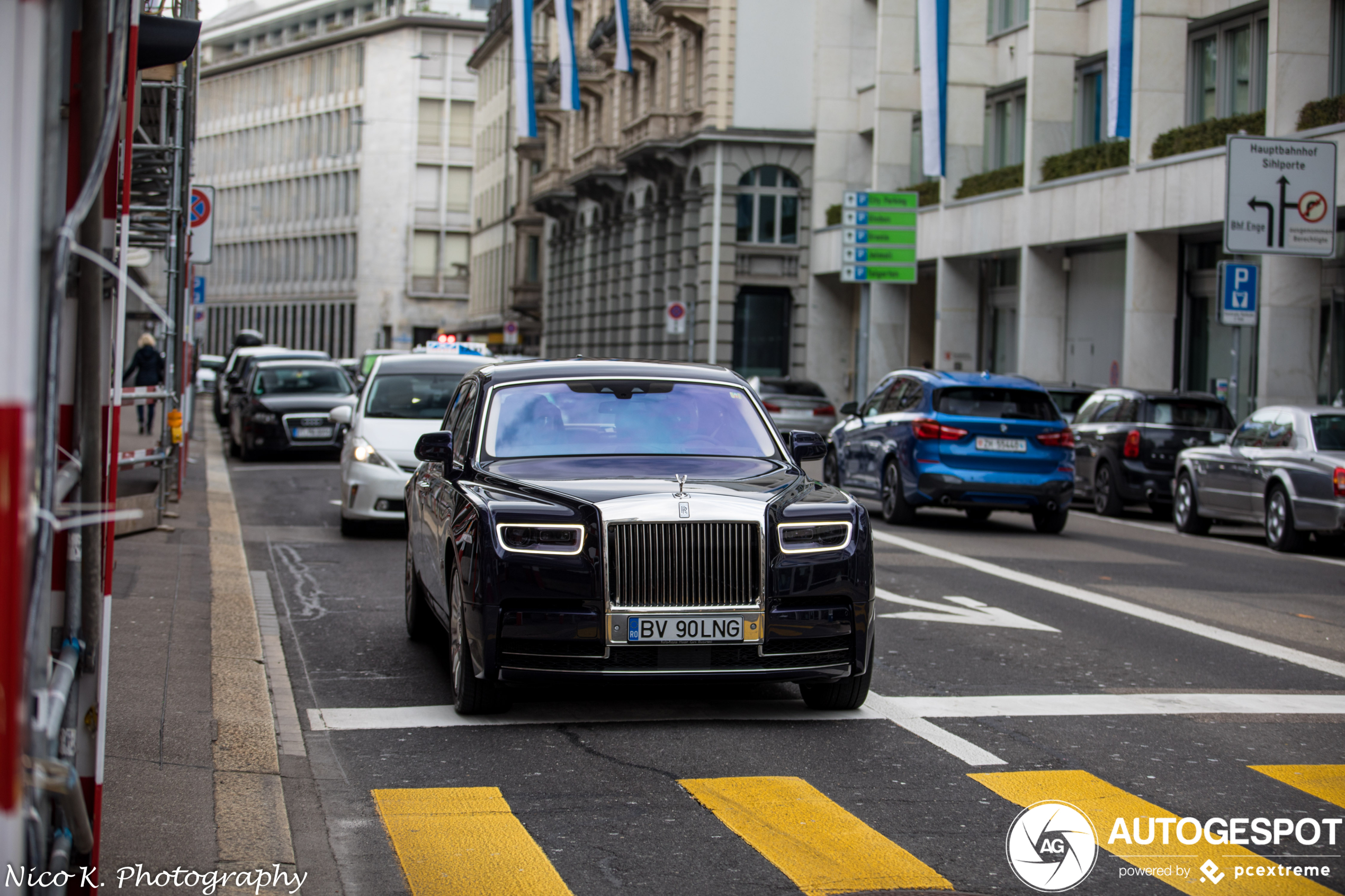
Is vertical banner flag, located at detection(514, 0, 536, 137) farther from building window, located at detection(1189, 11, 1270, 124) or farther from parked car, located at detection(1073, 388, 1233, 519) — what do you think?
parked car, located at detection(1073, 388, 1233, 519)

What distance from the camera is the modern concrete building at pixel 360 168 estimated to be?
4247 inches

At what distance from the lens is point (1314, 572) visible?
15.7 metres

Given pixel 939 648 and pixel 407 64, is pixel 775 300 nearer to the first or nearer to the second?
pixel 939 648

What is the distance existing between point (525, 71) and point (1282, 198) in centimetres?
3315

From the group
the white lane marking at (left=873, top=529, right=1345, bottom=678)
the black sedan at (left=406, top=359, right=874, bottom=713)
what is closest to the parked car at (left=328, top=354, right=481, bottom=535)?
the white lane marking at (left=873, top=529, right=1345, bottom=678)

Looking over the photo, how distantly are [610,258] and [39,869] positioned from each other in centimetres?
6283

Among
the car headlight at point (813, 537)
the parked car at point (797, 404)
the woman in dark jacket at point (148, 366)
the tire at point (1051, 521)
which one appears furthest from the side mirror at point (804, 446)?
the parked car at point (797, 404)

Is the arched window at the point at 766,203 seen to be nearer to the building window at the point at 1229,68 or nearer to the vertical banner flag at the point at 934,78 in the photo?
the vertical banner flag at the point at 934,78

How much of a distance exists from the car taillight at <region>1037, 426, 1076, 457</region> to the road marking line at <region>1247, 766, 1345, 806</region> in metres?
11.9

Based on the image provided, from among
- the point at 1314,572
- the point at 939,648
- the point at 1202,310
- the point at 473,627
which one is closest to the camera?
the point at 473,627

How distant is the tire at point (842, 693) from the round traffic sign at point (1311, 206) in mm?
18828

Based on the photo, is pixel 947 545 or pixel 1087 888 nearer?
pixel 1087 888

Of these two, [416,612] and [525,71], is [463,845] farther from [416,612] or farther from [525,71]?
[525,71]

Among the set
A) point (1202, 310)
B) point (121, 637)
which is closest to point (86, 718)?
point (121, 637)
